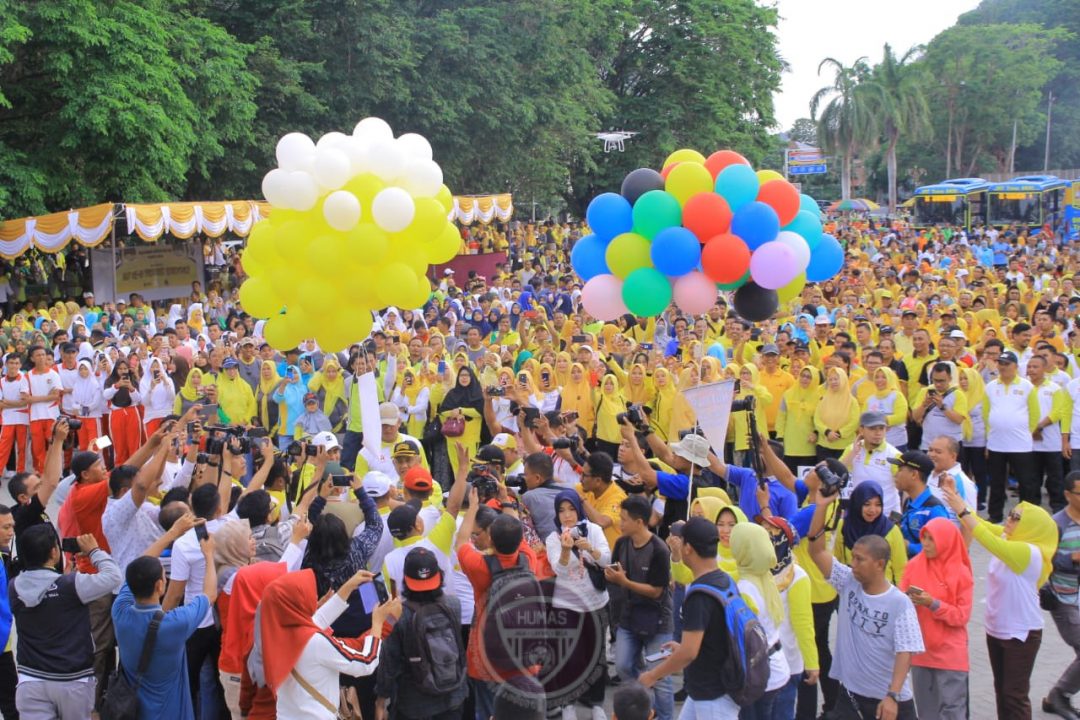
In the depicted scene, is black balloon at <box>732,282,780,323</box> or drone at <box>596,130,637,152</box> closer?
black balloon at <box>732,282,780,323</box>

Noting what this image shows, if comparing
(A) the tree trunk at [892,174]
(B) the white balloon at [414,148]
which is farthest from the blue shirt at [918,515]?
(A) the tree trunk at [892,174]

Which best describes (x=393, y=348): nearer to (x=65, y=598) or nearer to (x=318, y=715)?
(x=65, y=598)

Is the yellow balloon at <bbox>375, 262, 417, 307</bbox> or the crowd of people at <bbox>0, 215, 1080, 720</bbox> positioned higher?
the yellow balloon at <bbox>375, 262, 417, 307</bbox>

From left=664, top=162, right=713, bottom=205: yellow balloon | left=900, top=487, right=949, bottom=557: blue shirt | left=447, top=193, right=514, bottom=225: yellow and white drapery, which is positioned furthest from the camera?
left=447, top=193, right=514, bottom=225: yellow and white drapery

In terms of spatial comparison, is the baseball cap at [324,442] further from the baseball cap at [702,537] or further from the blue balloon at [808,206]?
the blue balloon at [808,206]

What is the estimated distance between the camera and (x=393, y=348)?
1180 cm

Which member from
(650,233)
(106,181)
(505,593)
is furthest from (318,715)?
(106,181)

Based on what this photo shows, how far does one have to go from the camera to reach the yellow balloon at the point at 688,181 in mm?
7316

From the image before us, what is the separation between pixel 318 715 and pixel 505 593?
3.30 ft

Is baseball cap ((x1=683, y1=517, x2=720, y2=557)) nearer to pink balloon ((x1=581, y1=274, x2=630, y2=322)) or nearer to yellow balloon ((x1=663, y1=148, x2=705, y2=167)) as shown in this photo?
pink balloon ((x1=581, y1=274, x2=630, y2=322))

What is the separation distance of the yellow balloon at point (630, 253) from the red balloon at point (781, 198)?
82cm

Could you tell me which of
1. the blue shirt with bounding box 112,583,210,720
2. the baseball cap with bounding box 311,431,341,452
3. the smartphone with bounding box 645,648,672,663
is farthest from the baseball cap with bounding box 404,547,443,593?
the baseball cap with bounding box 311,431,341,452

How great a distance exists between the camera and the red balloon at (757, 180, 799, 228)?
7332 millimetres

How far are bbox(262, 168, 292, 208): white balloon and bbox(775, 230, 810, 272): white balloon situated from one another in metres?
3.04
